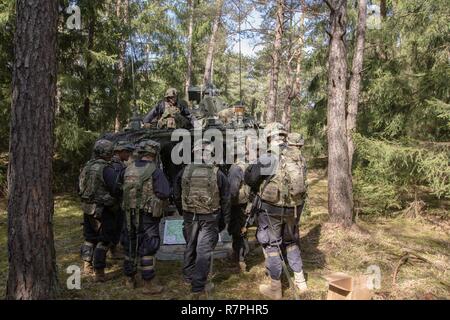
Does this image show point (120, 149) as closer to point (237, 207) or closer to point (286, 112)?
point (237, 207)

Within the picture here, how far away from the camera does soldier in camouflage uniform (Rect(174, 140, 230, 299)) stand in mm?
5469

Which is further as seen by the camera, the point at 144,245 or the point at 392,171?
the point at 392,171

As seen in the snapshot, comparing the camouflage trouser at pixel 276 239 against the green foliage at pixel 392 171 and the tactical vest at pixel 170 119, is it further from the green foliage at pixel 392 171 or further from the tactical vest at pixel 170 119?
the green foliage at pixel 392 171

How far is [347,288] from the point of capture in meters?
4.85

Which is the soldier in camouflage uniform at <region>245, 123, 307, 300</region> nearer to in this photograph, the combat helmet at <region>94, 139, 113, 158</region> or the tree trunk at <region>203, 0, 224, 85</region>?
the combat helmet at <region>94, 139, 113, 158</region>

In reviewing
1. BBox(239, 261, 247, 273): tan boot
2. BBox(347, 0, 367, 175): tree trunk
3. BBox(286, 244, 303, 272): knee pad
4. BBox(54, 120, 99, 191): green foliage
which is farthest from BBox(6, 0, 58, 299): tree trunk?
BBox(347, 0, 367, 175): tree trunk

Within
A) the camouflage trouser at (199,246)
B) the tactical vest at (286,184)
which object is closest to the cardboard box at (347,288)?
the tactical vest at (286,184)

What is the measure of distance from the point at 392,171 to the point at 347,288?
581cm

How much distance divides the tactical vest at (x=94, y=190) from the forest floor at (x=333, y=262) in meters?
1.22

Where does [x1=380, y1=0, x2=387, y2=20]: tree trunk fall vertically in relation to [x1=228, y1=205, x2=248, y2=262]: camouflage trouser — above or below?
above

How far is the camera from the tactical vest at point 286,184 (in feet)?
18.3

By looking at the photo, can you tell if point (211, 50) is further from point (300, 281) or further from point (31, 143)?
point (31, 143)

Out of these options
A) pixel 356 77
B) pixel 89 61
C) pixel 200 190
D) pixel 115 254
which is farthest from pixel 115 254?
pixel 356 77

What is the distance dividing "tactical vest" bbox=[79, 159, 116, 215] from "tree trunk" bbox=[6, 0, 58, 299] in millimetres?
1211
